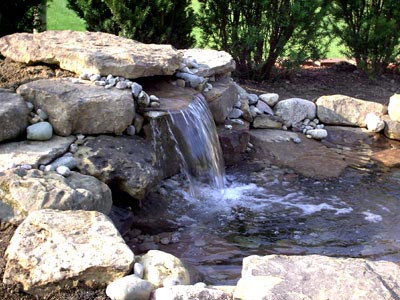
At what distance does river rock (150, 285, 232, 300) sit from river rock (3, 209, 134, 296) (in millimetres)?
252

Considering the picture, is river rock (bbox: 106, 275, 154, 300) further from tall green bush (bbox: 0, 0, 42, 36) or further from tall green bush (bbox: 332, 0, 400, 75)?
tall green bush (bbox: 332, 0, 400, 75)

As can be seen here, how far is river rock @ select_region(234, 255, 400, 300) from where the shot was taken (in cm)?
296

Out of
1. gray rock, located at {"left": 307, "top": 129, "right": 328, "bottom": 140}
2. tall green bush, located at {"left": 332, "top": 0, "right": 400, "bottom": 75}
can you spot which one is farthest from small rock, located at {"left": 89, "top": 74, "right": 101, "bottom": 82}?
tall green bush, located at {"left": 332, "top": 0, "right": 400, "bottom": 75}

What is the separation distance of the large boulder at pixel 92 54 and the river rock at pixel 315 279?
250 cm

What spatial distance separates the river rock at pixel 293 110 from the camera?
6941 mm

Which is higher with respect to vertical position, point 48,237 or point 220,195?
point 48,237

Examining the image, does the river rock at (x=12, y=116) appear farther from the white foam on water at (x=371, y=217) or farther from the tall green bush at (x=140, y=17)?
the white foam on water at (x=371, y=217)

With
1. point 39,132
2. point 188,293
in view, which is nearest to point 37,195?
point 39,132

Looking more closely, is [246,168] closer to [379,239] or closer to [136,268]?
[379,239]

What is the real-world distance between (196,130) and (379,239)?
6.31 feet

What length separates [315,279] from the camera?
10.1 feet

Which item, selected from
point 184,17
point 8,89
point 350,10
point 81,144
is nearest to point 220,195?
point 81,144

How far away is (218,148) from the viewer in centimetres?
585

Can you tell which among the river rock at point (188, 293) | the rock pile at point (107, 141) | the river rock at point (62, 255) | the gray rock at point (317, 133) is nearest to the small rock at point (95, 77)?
the rock pile at point (107, 141)
